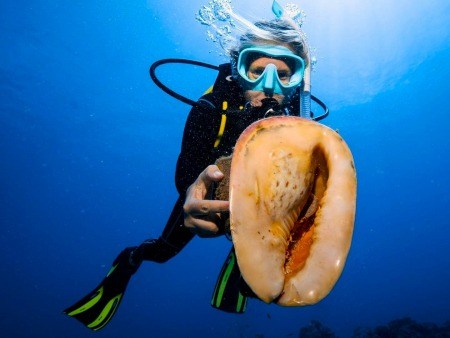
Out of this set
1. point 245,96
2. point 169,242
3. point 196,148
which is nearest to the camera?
point 196,148

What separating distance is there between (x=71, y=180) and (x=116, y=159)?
10782 mm

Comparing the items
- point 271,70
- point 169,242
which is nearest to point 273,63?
point 271,70

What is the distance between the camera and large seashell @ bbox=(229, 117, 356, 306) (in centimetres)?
121

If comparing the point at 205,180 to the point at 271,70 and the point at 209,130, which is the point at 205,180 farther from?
the point at 271,70

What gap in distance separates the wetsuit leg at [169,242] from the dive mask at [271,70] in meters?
1.62

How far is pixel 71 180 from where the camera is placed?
51.6m

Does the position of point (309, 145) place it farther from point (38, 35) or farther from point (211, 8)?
point (38, 35)

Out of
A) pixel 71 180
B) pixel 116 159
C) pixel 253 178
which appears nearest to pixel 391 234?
pixel 116 159

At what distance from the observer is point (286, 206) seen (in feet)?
4.63

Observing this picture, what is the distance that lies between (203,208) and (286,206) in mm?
410

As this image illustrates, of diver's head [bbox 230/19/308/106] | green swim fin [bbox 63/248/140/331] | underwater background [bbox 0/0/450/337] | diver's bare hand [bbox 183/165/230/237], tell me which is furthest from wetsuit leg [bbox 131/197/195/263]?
underwater background [bbox 0/0/450/337]

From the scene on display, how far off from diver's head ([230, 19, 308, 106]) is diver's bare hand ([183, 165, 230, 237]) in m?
1.51

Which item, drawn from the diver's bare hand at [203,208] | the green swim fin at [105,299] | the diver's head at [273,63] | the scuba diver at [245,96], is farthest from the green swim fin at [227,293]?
the diver's bare hand at [203,208]

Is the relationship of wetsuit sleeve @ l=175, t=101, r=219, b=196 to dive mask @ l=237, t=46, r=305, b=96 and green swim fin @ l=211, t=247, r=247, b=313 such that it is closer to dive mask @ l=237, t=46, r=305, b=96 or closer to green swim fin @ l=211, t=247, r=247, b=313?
dive mask @ l=237, t=46, r=305, b=96
